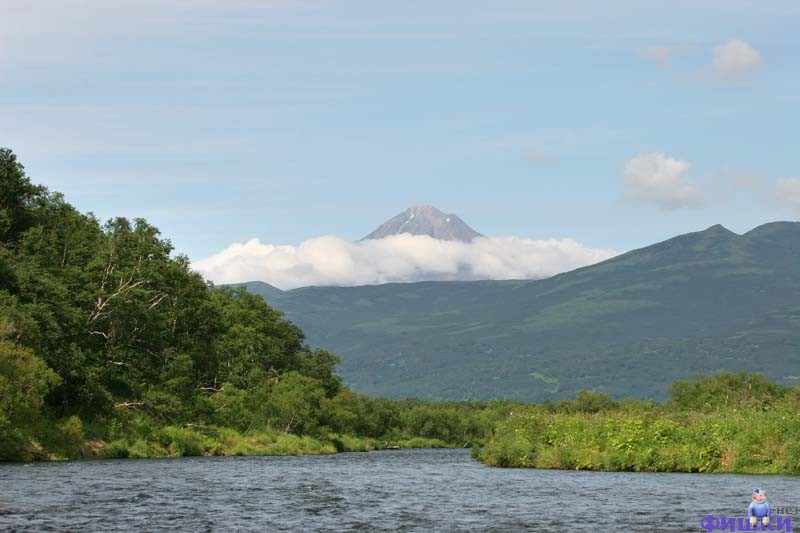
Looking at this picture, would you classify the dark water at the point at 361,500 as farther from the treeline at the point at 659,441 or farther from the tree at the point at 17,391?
the tree at the point at 17,391

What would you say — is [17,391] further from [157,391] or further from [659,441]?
[659,441]

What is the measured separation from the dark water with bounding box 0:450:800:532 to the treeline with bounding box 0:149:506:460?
11.7m

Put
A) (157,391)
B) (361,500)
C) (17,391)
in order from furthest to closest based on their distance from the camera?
(157,391), (17,391), (361,500)

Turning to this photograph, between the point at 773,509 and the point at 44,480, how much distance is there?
3707 centimetres

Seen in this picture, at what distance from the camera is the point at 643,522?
39250mm

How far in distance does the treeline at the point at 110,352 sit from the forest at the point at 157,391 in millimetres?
159

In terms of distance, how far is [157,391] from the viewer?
342ft

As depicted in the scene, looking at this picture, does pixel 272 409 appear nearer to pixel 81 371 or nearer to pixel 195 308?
pixel 195 308

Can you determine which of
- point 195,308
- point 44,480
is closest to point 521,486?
point 44,480

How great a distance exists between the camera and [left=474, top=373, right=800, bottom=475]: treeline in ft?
208

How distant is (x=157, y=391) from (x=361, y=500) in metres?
58.4

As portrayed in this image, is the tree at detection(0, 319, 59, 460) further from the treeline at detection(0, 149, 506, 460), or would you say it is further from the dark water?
the dark water

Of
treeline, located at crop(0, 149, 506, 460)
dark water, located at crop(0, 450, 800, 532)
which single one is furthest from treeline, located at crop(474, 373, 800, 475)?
treeline, located at crop(0, 149, 506, 460)

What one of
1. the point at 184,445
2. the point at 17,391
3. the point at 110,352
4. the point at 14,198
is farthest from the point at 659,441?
the point at 14,198
